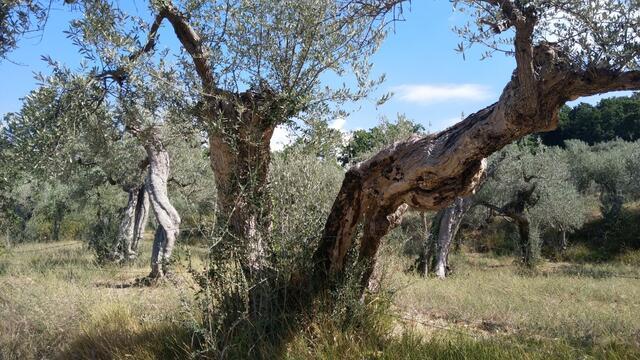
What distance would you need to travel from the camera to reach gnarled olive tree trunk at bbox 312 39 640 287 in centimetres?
384

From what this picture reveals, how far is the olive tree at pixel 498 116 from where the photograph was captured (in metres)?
3.75

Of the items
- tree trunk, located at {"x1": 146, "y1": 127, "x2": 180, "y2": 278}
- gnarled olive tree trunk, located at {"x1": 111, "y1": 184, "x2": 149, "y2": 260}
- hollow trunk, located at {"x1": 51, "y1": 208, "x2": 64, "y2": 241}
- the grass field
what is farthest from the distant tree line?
the grass field

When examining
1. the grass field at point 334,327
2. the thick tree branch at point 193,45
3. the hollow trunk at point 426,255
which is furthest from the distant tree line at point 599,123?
the thick tree branch at point 193,45

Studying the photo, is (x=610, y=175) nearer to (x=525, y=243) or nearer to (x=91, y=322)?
(x=525, y=243)

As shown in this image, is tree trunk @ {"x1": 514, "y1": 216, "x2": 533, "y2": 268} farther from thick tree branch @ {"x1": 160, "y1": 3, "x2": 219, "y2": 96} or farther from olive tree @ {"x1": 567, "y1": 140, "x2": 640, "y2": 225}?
thick tree branch @ {"x1": 160, "y1": 3, "x2": 219, "y2": 96}

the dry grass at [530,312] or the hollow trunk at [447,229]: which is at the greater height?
the hollow trunk at [447,229]

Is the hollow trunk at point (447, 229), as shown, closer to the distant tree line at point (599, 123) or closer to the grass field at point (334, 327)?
the grass field at point (334, 327)

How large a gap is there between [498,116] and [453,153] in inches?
18.3

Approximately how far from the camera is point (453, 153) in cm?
438

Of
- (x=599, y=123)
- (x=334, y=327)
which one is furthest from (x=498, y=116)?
(x=599, y=123)

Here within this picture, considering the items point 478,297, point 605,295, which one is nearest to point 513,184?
point 605,295

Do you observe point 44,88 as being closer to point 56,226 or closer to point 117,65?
point 117,65

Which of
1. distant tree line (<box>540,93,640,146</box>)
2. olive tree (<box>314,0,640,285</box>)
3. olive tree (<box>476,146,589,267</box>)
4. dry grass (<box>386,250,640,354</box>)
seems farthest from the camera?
distant tree line (<box>540,93,640,146</box>)

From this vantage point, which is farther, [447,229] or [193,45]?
[447,229]
